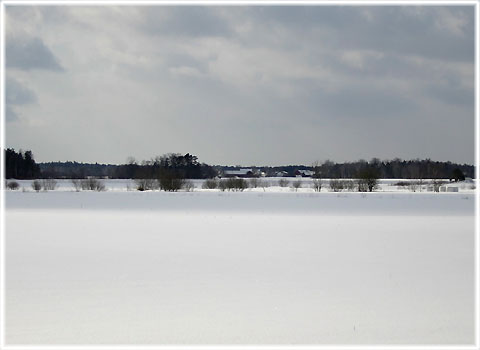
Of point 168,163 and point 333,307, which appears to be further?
point 168,163

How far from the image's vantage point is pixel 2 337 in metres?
4.41

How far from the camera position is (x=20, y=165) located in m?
70.9

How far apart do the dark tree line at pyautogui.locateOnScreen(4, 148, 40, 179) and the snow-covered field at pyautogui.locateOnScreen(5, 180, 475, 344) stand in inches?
2436

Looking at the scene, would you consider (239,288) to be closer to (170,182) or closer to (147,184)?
(170,182)

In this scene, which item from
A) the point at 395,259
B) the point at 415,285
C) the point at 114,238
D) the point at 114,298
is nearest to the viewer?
the point at 114,298

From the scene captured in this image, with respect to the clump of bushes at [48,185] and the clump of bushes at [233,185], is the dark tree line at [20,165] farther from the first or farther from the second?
the clump of bushes at [233,185]

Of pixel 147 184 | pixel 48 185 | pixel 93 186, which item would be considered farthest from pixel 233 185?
pixel 48 185

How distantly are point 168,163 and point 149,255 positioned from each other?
2821 inches

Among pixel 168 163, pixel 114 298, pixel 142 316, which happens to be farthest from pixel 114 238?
pixel 168 163

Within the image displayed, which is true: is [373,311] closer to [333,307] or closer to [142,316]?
[333,307]

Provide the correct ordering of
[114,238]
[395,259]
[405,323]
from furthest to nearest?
1. [114,238]
2. [395,259]
3. [405,323]

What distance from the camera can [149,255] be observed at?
8.45 metres

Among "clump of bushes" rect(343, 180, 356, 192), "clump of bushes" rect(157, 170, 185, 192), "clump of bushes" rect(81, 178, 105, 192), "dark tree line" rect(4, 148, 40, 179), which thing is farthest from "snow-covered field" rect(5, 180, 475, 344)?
"dark tree line" rect(4, 148, 40, 179)

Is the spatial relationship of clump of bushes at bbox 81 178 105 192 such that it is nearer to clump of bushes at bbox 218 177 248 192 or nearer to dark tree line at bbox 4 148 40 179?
clump of bushes at bbox 218 177 248 192
